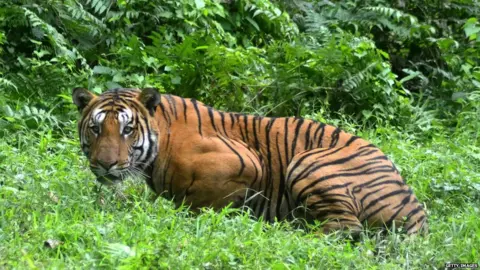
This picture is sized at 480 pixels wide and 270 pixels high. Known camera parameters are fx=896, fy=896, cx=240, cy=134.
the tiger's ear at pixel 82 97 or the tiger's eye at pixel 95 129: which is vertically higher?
the tiger's ear at pixel 82 97

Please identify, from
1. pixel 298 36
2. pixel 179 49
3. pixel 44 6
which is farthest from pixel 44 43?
pixel 298 36

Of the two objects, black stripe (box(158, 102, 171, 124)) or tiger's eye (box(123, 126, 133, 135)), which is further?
black stripe (box(158, 102, 171, 124))

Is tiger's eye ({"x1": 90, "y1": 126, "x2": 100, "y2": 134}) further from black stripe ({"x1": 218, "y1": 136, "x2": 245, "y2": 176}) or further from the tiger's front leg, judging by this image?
black stripe ({"x1": 218, "y1": 136, "x2": 245, "y2": 176})

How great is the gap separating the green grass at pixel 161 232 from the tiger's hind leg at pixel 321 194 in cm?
13

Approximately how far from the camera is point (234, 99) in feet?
28.3

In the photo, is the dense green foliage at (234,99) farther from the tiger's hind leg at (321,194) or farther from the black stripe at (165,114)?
the black stripe at (165,114)

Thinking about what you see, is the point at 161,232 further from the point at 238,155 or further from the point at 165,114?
the point at 165,114

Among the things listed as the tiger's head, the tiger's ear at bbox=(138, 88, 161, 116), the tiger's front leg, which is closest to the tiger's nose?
the tiger's head

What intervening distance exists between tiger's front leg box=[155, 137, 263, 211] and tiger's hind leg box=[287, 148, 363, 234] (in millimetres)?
287

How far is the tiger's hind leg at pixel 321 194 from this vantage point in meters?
5.97

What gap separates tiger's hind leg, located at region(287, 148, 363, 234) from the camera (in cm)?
597

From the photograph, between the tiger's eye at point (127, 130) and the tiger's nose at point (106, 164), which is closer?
the tiger's nose at point (106, 164)

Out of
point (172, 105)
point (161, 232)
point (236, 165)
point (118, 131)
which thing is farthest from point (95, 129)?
point (161, 232)

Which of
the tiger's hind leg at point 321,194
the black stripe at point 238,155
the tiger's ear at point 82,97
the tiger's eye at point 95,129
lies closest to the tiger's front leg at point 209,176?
the black stripe at point 238,155
